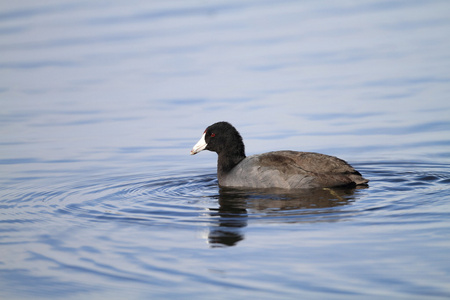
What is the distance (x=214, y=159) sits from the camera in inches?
473

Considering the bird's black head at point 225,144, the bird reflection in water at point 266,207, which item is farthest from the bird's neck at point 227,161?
the bird reflection in water at point 266,207

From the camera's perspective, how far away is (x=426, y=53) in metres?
16.6

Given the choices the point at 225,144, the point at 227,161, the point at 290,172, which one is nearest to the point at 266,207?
the point at 290,172

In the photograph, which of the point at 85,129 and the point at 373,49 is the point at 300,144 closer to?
the point at 85,129

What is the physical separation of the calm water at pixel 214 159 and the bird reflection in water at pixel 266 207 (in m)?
0.04

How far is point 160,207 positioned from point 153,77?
27.5 ft

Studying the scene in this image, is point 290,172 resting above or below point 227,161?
below

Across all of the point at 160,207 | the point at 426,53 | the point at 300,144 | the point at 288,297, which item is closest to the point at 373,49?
the point at 426,53

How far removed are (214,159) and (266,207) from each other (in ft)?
13.2

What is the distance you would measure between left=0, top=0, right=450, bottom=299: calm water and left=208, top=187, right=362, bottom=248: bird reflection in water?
0.04 m

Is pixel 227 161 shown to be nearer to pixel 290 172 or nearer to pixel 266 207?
pixel 290 172

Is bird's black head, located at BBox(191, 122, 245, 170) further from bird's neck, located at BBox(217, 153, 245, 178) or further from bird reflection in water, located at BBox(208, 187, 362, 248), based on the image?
bird reflection in water, located at BBox(208, 187, 362, 248)

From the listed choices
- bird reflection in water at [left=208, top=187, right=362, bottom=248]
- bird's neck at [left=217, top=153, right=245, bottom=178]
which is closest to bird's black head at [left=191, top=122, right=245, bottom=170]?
bird's neck at [left=217, top=153, right=245, bottom=178]

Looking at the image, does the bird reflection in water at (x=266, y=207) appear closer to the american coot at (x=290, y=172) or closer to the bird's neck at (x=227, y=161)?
the american coot at (x=290, y=172)
